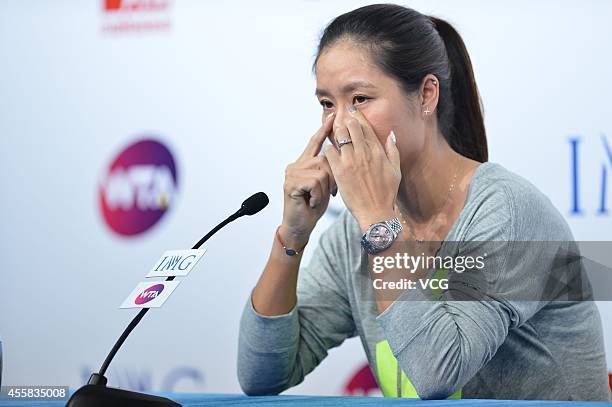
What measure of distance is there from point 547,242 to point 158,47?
111cm

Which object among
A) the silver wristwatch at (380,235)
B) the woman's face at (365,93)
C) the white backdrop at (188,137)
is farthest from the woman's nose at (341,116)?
the white backdrop at (188,137)

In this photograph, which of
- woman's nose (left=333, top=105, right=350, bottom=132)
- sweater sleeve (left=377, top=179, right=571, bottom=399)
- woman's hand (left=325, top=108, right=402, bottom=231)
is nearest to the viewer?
sweater sleeve (left=377, top=179, right=571, bottom=399)

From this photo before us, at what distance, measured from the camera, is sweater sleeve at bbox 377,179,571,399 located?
3.78 feet

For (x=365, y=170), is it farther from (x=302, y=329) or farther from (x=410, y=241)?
(x=302, y=329)

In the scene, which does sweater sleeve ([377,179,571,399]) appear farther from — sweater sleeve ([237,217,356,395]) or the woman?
sweater sleeve ([237,217,356,395])

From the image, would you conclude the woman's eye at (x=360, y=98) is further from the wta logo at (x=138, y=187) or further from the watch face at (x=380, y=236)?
the wta logo at (x=138, y=187)

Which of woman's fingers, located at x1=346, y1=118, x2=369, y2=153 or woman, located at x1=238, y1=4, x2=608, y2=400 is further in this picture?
woman's fingers, located at x1=346, y1=118, x2=369, y2=153

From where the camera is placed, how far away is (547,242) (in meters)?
1.32

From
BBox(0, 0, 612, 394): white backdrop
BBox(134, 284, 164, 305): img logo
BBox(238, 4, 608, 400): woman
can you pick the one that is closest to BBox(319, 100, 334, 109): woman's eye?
BBox(238, 4, 608, 400): woman

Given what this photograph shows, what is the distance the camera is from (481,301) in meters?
1.22

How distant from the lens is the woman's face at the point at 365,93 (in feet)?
4.54

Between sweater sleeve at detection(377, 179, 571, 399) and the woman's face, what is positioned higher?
the woman's face

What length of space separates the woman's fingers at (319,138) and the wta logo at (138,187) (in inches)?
24.1

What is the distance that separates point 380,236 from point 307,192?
234 millimetres
